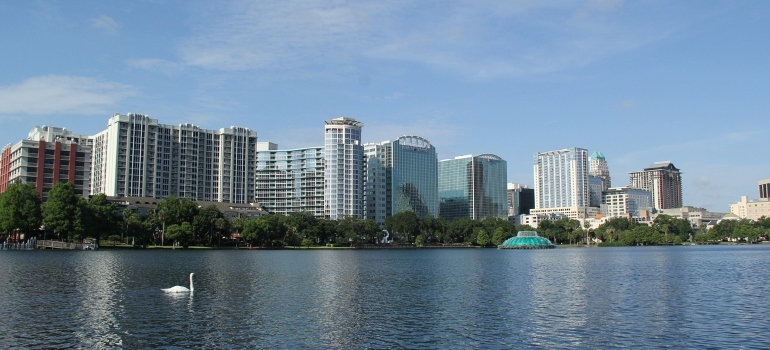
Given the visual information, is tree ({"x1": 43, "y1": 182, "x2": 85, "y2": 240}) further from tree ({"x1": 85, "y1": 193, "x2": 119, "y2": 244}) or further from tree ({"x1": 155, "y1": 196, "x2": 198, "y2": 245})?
tree ({"x1": 155, "y1": 196, "x2": 198, "y2": 245})

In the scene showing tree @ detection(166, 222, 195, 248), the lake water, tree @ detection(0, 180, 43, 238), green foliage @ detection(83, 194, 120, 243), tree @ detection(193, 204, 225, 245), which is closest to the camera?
the lake water

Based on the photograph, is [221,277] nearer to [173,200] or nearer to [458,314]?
[458,314]

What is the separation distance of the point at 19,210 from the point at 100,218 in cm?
1896

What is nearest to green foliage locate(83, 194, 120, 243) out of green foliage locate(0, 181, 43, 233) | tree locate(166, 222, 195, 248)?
green foliage locate(0, 181, 43, 233)

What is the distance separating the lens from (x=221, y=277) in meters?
81.4

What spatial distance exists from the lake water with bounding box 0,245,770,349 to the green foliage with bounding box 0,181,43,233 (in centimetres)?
8535

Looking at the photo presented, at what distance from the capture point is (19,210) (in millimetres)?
157375

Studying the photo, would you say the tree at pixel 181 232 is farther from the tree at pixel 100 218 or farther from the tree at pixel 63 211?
the tree at pixel 63 211

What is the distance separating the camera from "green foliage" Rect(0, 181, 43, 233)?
6137 inches

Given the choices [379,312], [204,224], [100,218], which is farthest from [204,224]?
[379,312]

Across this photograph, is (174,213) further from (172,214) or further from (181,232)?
(181,232)

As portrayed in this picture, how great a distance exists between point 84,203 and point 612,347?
500 ft

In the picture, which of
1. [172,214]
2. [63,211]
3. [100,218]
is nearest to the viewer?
[63,211]

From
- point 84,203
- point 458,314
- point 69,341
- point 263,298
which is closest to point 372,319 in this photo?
point 458,314
